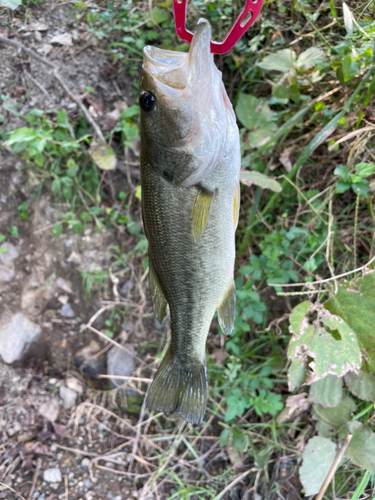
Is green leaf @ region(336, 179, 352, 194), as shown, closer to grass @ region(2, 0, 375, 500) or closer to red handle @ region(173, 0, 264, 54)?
grass @ region(2, 0, 375, 500)

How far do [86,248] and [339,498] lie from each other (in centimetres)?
275

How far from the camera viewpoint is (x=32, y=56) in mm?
2494

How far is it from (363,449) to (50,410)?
2.38 m

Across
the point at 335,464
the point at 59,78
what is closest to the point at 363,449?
the point at 335,464

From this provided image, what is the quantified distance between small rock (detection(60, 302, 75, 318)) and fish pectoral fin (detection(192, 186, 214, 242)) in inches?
73.4

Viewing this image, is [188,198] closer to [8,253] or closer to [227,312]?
[227,312]

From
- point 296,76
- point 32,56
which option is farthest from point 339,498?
point 32,56

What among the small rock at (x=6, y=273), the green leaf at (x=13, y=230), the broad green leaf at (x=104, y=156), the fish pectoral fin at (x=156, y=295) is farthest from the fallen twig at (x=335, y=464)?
the green leaf at (x=13, y=230)

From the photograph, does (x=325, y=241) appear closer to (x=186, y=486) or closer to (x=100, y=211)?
(x=100, y=211)

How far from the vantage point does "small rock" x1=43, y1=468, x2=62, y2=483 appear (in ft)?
8.00

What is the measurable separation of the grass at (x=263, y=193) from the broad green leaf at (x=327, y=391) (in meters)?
0.29

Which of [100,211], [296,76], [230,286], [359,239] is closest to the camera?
[230,286]

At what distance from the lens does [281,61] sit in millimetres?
1984

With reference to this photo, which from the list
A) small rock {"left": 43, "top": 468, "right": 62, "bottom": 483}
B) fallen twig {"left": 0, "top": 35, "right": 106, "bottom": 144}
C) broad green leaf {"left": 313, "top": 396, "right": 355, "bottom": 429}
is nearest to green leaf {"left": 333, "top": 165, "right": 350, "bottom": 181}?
broad green leaf {"left": 313, "top": 396, "right": 355, "bottom": 429}
